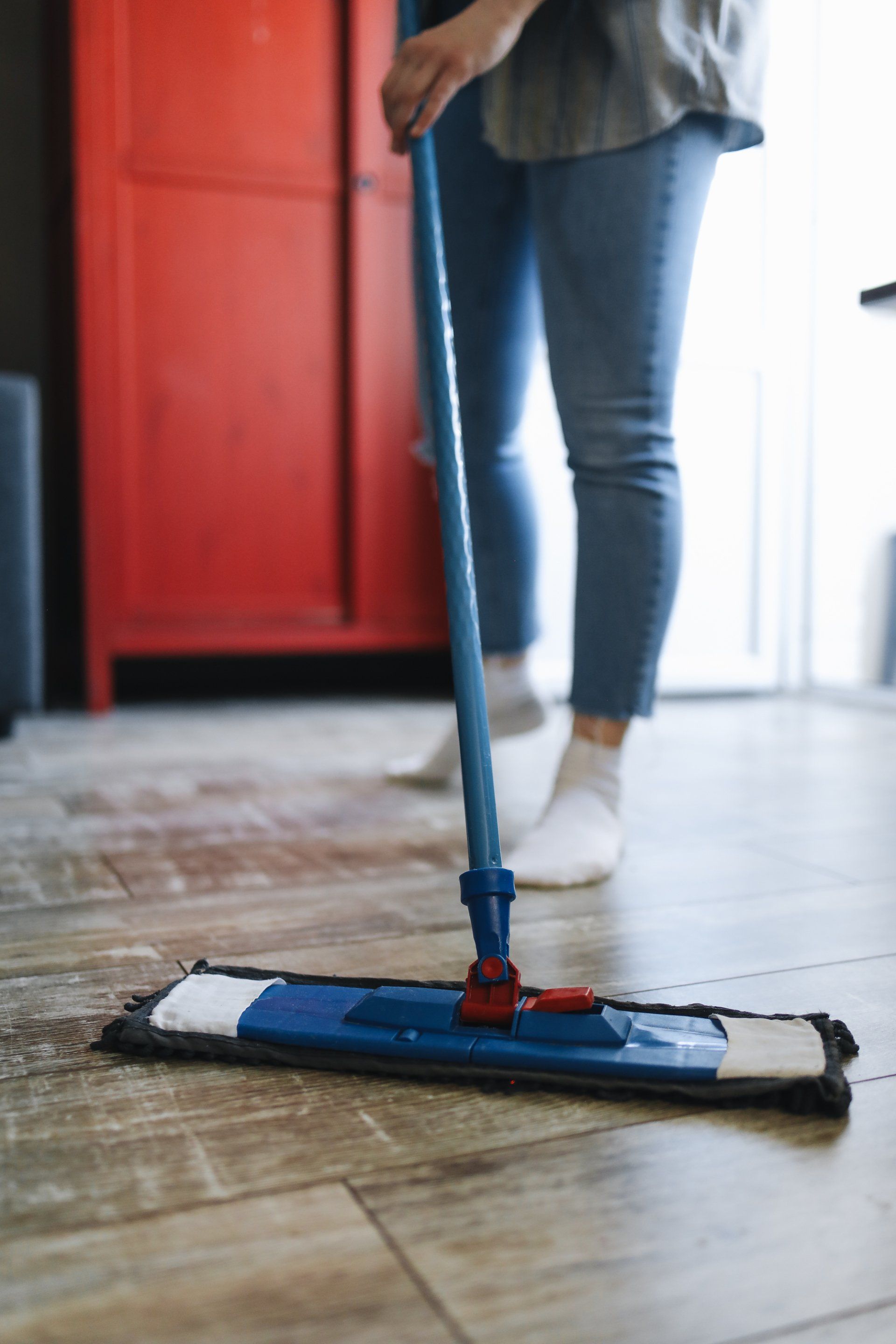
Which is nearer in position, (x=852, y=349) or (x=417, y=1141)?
(x=417, y=1141)

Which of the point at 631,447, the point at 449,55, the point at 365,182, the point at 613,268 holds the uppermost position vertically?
the point at 365,182

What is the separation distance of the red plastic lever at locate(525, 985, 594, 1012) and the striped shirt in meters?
0.71

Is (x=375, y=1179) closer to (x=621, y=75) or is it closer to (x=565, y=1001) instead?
(x=565, y=1001)

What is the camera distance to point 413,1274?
41 cm

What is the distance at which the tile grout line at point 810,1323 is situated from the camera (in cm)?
37

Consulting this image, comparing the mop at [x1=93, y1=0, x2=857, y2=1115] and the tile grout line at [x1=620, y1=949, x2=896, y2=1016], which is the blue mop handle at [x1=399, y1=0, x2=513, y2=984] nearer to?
the mop at [x1=93, y1=0, x2=857, y2=1115]

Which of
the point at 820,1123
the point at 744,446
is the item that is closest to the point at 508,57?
the point at 820,1123

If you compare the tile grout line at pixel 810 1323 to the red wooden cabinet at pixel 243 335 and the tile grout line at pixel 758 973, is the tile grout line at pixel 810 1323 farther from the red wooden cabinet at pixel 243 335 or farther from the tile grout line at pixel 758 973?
the red wooden cabinet at pixel 243 335

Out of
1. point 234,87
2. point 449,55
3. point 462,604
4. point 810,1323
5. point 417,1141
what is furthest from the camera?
point 234,87

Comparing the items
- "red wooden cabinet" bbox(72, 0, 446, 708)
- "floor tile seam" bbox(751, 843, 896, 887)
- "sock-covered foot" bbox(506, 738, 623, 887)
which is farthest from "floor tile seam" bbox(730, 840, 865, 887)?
"red wooden cabinet" bbox(72, 0, 446, 708)

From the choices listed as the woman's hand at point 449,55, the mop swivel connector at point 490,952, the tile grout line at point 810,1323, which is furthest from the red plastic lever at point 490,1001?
the woman's hand at point 449,55

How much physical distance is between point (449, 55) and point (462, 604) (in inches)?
17.4

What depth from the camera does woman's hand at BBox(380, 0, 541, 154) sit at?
849mm

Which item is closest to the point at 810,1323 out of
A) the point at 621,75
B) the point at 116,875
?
the point at 116,875
